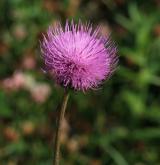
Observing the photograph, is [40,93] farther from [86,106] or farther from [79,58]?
[79,58]

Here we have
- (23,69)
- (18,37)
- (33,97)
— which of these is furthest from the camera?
(18,37)

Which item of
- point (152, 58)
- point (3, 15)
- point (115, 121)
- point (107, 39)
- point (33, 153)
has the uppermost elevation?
point (3, 15)

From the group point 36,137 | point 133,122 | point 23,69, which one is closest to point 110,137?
point 133,122

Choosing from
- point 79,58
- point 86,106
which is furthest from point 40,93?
point 79,58

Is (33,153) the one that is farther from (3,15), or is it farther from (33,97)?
(3,15)

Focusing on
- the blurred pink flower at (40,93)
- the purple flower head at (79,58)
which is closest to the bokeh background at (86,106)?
the blurred pink flower at (40,93)

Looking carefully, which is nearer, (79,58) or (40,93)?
(79,58)

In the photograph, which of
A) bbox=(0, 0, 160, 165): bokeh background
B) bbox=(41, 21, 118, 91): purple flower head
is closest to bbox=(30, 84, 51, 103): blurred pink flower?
bbox=(0, 0, 160, 165): bokeh background

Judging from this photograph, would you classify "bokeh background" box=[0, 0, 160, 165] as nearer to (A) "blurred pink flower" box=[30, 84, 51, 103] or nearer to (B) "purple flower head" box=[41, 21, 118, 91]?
(A) "blurred pink flower" box=[30, 84, 51, 103]
